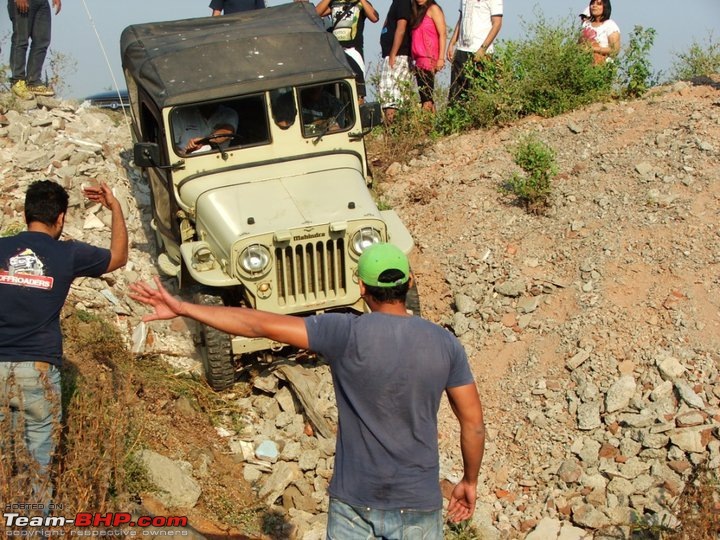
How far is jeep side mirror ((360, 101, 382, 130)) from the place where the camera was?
26.5ft

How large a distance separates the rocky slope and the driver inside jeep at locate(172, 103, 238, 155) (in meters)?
1.54

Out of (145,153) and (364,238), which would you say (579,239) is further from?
(145,153)

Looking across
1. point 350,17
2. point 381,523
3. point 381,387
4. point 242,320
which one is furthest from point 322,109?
point 381,523

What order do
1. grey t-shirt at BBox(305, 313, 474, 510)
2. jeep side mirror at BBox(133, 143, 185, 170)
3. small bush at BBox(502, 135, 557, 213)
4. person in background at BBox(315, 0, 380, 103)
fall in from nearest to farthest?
grey t-shirt at BBox(305, 313, 474, 510), jeep side mirror at BBox(133, 143, 185, 170), small bush at BBox(502, 135, 557, 213), person in background at BBox(315, 0, 380, 103)

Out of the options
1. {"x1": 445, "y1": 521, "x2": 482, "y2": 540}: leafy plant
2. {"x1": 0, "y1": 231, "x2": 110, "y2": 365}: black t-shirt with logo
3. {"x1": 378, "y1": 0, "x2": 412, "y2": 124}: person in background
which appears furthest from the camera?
{"x1": 378, "y1": 0, "x2": 412, "y2": 124}: person in background

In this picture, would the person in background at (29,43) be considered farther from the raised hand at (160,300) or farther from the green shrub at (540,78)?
the raised hand at (160,300)

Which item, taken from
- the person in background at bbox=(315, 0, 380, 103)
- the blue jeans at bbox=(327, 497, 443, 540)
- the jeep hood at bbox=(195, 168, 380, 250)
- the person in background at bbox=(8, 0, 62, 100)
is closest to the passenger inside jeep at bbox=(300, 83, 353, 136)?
the jeep hood at bbox=(195, 168, 380, 250)

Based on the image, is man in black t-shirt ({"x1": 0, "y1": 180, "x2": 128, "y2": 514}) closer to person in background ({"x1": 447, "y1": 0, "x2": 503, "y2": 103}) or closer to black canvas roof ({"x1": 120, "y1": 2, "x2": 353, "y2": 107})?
black canvas roof ({"x1": 120, "y1": 2, "x2": 353, "y2": 107})

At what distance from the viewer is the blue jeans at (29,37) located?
1151cm

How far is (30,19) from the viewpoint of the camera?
11570 mm

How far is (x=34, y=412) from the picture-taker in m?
4.89

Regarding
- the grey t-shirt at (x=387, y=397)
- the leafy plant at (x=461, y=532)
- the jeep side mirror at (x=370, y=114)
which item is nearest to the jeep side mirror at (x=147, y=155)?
the jeep side mirror at (x=370, y=114)

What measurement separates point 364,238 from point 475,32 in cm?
501

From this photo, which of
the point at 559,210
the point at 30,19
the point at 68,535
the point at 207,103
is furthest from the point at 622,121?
the point at 68,535
